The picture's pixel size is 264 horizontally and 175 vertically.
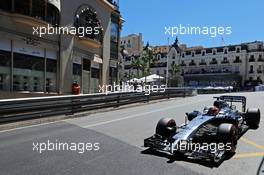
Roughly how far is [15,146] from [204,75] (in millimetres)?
85833

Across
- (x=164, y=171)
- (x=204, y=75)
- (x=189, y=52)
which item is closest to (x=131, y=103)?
(x=164, y=171)

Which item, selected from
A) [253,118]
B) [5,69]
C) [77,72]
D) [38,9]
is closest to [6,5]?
[38,9]

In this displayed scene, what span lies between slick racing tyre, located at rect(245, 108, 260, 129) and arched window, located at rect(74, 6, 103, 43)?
1729 centimetres

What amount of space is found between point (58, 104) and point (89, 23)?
15.0m

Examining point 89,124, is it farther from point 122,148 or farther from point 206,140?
point 206,140

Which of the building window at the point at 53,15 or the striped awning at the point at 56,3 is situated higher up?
the striped awning at the point at 56,3

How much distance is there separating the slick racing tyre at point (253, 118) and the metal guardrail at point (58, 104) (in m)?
7.24

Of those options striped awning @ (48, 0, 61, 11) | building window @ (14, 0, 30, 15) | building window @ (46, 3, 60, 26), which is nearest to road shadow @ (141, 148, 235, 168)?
building window @ (14, 0, 30, 15)

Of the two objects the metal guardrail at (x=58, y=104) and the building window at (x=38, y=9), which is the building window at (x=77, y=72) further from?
the metal guardrail at (x=58, y=104)

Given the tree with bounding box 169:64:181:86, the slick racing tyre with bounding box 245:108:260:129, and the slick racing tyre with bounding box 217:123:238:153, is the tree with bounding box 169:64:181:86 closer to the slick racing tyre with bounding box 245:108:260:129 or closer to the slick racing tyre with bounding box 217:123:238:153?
the slick racing tyre with bounding box 245:108:260:129

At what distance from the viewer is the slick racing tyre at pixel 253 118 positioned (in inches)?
435

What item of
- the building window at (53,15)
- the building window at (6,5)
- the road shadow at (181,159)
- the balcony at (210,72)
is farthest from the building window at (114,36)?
the balcony at (210,72)

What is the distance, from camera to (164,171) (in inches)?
254

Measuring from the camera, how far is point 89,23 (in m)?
28.2
